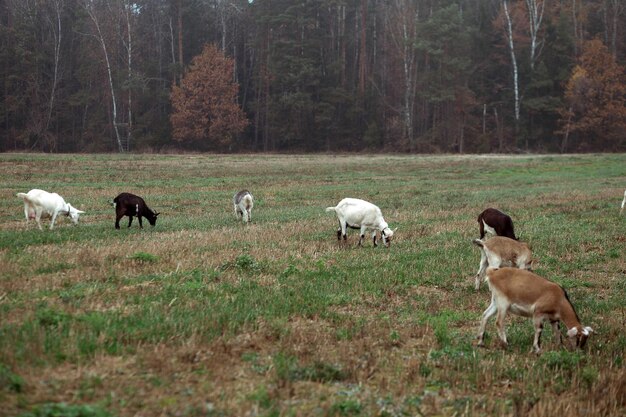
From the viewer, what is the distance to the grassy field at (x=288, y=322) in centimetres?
587

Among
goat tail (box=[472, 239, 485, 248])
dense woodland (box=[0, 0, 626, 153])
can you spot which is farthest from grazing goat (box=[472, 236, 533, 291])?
dense woodland (box=[0, 0, 626, 153])

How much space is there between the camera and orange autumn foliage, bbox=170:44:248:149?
63719mm

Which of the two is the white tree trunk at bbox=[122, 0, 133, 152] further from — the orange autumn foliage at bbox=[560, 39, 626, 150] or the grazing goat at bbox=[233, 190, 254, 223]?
the grazing goat at bbox=[233, 190, 254, 223]

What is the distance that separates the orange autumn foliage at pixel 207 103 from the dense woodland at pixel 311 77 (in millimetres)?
142

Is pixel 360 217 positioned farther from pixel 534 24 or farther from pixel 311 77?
pixel 534 24

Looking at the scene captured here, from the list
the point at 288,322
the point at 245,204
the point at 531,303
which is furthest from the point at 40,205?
the point at 531,303

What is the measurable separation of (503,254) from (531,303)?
9.49 feet

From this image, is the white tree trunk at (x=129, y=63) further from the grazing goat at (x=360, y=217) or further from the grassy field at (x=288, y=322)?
the grazing goat at (x=360, y=217)

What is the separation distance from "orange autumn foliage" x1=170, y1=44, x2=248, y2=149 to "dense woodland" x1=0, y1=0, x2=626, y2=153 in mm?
142

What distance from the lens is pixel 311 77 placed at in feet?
222

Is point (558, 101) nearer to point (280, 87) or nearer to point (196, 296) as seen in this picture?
point (280, 87)

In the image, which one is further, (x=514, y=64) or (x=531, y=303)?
(x=514, y=64)

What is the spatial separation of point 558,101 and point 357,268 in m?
59.7

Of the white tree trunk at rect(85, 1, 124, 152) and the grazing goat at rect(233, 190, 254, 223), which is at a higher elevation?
the white tree trunk at rect(85, 1, 124, 152)
